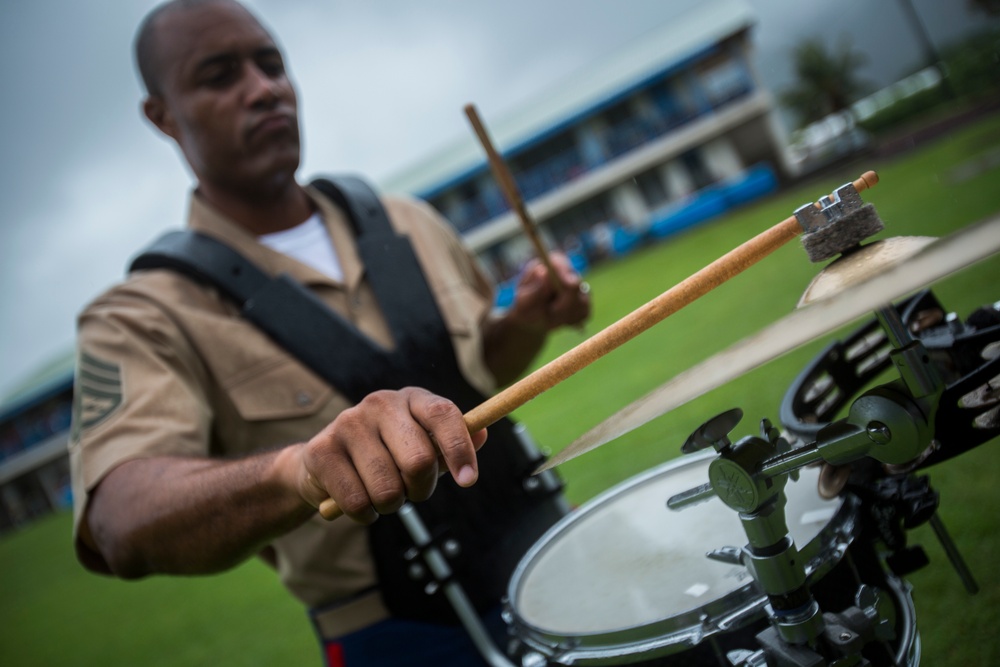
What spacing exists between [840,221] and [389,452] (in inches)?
23.4

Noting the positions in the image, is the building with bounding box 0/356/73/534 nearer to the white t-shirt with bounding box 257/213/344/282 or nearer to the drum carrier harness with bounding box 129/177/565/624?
the white t-shirt with bounding box 257/213/344/282

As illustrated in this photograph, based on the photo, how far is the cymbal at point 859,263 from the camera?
76 centimetres

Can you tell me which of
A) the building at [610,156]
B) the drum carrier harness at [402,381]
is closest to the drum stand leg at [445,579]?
the drum carrier harness at [402,381]

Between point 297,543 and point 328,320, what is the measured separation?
1.66ft

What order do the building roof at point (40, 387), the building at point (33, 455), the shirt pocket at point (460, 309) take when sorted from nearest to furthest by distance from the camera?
the shirt pocket at point (460, 309)
the building roof at point (40, 387)
the building at point (33, 455)

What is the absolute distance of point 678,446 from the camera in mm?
3275

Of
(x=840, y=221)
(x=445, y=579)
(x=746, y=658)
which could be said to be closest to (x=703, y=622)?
(x=746, y=658)

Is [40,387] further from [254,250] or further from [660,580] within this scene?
[660,580]

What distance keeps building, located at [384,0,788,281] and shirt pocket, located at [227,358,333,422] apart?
14.8 m

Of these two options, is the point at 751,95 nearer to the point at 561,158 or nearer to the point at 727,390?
the point at 561,158

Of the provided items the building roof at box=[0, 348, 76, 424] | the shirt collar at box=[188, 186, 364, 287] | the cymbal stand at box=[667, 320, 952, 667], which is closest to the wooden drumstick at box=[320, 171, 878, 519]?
the cymbal stand at box=[667, 320, 952, 667]

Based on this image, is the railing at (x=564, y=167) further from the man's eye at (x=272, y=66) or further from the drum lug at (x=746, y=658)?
the drum lug at (x=746, y=658)

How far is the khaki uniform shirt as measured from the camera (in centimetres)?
129

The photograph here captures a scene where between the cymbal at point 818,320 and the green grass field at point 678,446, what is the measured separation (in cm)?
41
